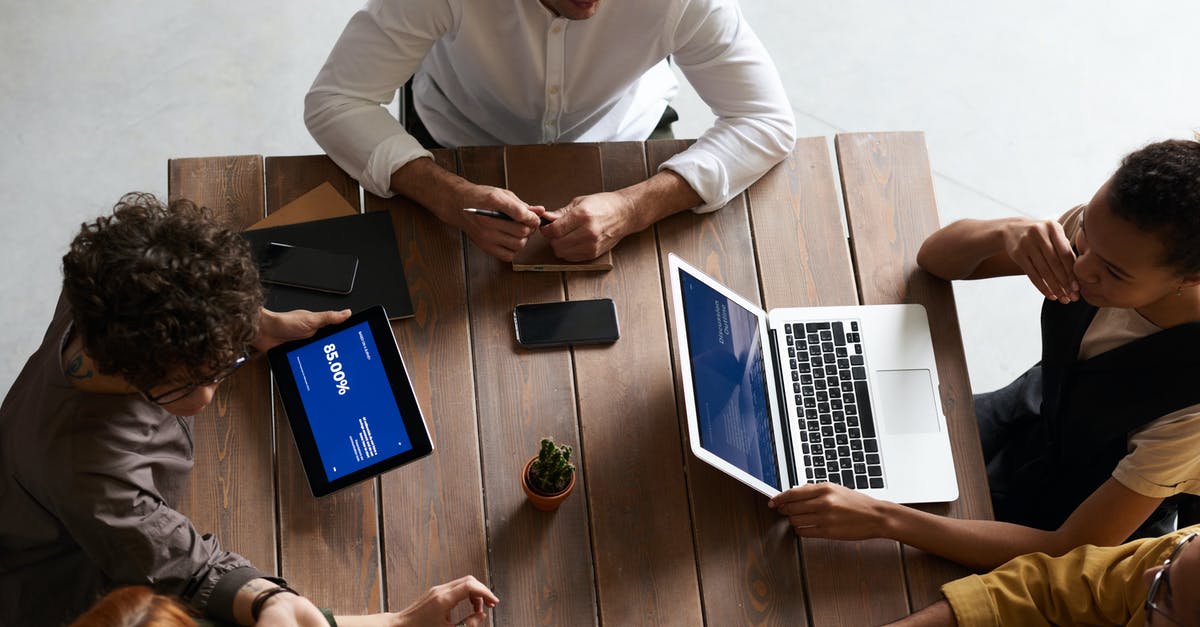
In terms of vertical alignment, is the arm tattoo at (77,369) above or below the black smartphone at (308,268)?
below

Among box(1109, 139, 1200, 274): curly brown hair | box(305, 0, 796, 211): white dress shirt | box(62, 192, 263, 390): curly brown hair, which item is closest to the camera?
box(62, 192, 263, 390): curly brown hair

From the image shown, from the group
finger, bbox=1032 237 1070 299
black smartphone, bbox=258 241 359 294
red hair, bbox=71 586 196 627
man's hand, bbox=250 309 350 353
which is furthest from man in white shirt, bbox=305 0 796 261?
red hair, bbox=71 586 196 627

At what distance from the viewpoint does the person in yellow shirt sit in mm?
1417

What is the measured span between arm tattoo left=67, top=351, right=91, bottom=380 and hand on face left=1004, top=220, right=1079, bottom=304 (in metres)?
1.44

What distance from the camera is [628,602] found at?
1.47 meters

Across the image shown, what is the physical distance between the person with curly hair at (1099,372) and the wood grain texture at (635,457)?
0.61 feet

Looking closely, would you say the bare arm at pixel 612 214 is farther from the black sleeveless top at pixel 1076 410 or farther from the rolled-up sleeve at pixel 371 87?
the black sleeveless top at pixel 1076 410

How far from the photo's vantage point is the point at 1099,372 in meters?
1.59

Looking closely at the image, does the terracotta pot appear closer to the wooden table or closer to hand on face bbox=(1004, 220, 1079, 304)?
the wooden table

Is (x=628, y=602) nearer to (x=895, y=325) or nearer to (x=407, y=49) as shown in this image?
(x=895, y=325)

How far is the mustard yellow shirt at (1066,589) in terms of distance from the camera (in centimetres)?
142

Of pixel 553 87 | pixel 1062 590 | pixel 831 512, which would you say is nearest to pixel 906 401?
pixel 831 512

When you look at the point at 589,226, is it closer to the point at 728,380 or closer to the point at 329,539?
the point at 728,380

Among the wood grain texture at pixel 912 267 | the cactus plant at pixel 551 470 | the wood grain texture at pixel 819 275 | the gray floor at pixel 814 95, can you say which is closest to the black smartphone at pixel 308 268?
the cactus plant at pixel 551 470
